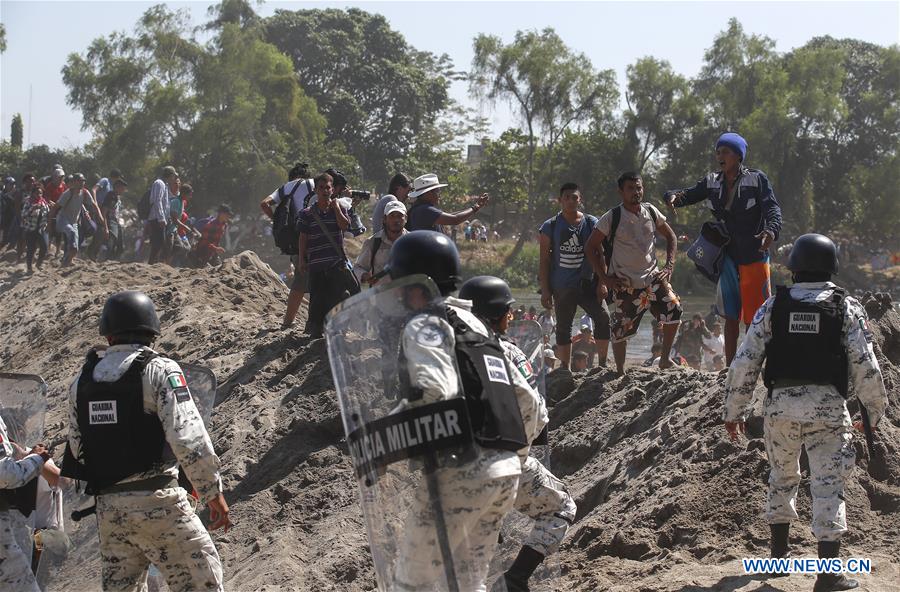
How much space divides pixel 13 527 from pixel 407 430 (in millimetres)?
2816

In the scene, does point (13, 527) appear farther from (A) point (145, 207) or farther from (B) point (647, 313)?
(B) point (647, 313)

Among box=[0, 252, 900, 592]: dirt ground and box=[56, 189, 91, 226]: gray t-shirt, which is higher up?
box=[56, 189, 91, 226]: gray t-shirt

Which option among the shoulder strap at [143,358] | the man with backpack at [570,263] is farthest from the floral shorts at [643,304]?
the shoulder strap at [143,358]

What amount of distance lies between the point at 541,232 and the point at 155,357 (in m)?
5.75

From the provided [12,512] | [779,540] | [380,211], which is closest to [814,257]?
[779,540]

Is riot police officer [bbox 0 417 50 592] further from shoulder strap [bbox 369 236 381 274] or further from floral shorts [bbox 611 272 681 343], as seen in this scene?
floral shorts [bbox 611 272 681 343]

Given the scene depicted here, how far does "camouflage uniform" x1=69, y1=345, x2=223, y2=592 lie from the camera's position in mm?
5660

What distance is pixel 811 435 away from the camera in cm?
659

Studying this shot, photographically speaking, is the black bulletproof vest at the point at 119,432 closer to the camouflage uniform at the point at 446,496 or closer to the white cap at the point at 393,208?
the camouflage uniform at the point at 446,496

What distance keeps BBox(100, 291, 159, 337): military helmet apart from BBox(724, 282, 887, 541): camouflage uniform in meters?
3.23

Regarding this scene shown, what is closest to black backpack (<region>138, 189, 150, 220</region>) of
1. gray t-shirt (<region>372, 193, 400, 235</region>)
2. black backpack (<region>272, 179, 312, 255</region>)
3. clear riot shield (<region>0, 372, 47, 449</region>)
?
black backpack (<region>272, 179, 312, 255</region>)

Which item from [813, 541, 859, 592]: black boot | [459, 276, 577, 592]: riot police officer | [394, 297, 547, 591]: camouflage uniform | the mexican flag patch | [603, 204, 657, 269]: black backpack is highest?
[603, 204, 657, 269]: black backpack

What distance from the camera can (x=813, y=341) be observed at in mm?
6512

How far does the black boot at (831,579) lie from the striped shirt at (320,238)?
6724 mm
